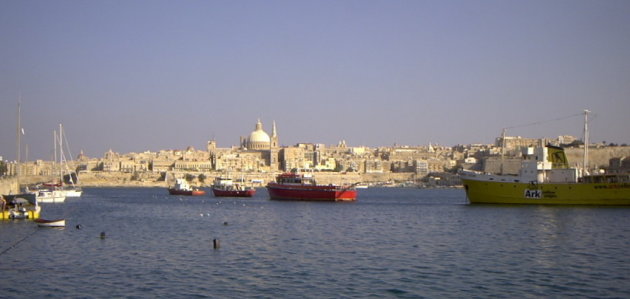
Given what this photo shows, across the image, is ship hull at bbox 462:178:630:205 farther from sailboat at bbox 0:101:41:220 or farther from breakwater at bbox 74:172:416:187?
breakwater at bbox 74:172:416:187

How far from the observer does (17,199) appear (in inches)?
1406

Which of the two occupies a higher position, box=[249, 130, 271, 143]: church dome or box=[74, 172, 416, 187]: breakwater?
box=[249, 130, 271, 143]: church dome

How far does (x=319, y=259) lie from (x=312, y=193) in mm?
36425

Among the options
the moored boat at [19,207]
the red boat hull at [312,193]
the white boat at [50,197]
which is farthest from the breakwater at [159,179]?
the moored boat at [19,207]

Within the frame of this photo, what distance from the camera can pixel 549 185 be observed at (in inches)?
1658

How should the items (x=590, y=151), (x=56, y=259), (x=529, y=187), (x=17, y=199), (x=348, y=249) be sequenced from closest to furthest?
(x=56, y=259), (x=348, y=249), (x=17, y=199), (x=529, y=187), (x=590, y=151)

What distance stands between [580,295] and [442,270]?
11.9 ft

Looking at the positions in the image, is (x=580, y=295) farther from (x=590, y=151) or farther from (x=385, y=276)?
(x=590, y=151)

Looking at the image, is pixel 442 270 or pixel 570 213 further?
pixel 570 213

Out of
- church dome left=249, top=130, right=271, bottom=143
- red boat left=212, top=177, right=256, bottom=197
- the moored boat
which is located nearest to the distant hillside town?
church dome left=249, top=130, right=271, bottom=143

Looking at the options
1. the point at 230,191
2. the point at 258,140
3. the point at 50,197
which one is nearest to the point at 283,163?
the point at 258,140

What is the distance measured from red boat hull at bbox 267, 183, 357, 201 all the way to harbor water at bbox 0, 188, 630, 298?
78.2ft

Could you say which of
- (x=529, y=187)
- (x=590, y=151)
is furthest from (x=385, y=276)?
(x=590, y=151)

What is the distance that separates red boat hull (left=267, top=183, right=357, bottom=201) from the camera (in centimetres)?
5609
